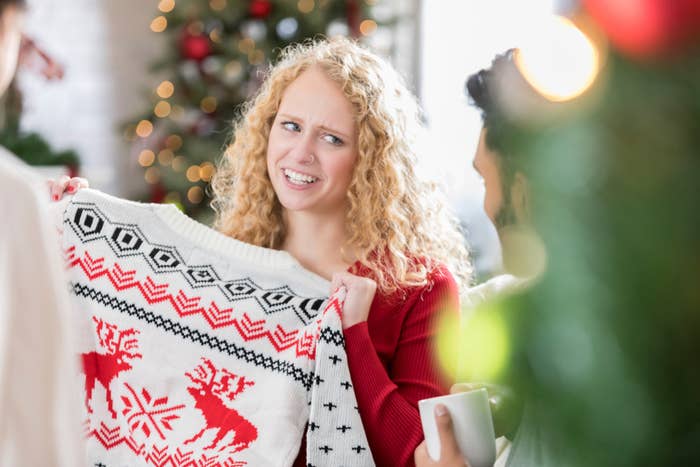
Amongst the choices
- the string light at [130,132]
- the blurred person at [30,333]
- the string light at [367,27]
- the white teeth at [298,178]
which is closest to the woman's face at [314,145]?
the white teeth at [298,178]

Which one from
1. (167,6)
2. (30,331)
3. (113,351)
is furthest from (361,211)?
(167,6)

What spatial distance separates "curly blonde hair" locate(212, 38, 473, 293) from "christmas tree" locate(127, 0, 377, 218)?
90.8 inches

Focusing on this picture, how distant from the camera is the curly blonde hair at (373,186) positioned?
1.68 metres

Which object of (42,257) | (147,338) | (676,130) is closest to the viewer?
(676,130)

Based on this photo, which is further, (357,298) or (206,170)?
(206,170)

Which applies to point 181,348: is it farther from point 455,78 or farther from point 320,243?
point 455,78

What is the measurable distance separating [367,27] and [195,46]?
870 mm

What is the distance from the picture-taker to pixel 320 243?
173 cm

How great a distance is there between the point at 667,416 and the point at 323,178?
1.45 m

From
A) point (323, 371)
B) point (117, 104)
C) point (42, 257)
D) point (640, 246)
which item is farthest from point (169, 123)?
point (640, 246)

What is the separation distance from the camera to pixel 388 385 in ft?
4.89

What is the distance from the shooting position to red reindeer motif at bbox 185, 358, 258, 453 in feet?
4.99

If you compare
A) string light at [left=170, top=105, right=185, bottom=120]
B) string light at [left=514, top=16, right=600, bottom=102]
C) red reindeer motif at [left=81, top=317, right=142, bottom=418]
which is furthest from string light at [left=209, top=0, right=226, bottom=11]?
string light at [left=514, top=16, right=600, bottom=102]

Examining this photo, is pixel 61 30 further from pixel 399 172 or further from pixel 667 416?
pixel 667 416
